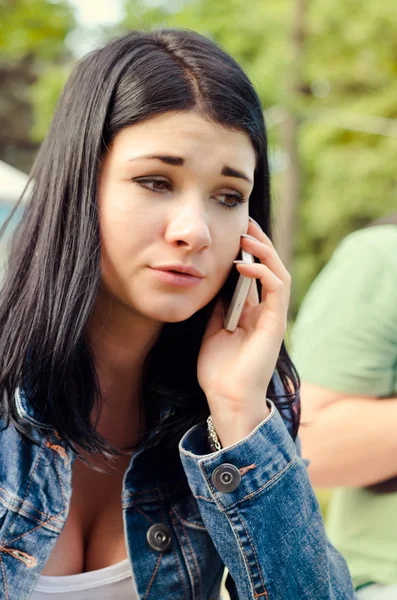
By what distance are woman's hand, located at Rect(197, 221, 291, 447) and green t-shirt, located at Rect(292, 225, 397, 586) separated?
29 cm

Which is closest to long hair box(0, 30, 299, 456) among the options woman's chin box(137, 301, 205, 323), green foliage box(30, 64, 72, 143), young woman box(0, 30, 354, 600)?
young woman box(0, 30, 354, 600)

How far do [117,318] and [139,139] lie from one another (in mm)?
407

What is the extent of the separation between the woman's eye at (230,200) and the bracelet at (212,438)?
18.7 inches

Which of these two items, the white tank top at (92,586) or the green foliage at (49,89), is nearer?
the white tank top at (92,586)

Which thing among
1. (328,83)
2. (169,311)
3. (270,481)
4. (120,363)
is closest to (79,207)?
(169,311)

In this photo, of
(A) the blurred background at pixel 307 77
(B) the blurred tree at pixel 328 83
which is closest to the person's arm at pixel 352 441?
(A) the blurred background at pixel 307 77

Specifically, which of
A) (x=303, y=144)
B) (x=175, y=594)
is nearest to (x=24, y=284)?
(x=175, y=594)

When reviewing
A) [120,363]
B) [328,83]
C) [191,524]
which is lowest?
[191,524]

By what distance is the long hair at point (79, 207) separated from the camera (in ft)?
4.60

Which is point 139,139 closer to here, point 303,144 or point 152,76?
point 152,76

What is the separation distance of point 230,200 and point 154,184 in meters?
0.20

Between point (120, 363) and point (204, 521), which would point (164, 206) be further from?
point (204, 521)

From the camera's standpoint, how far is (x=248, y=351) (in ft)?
5.09

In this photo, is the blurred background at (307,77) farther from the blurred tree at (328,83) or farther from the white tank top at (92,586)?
the white tank top at (92,586)
